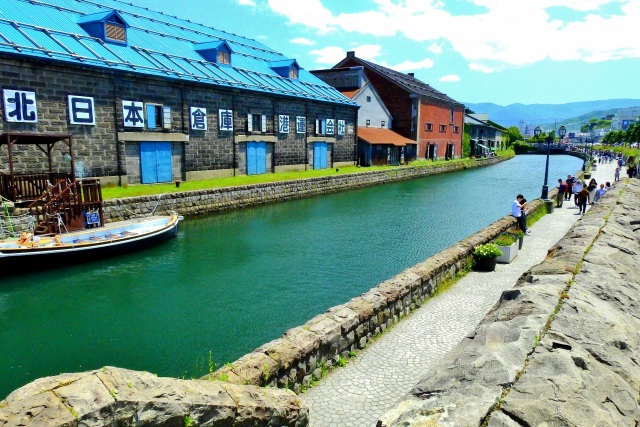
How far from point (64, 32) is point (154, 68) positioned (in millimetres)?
4961

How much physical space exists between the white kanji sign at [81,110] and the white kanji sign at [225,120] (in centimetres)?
942

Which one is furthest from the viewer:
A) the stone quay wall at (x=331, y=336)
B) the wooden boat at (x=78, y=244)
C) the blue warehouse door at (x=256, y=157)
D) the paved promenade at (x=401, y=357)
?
the blue warehouse door at (x=256, y=157)

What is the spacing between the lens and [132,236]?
16953 mm

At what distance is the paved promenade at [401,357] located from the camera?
20.8ft

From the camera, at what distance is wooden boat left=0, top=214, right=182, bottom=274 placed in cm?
1423

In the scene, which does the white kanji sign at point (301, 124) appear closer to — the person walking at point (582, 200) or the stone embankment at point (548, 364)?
the person walking at point (582, 200)

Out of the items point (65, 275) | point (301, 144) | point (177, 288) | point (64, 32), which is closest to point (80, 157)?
point (64, 32)

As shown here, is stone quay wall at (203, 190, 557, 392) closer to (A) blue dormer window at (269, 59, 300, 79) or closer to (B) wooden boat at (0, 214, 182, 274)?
(B) wooden boat at (0, 214, 182, 274)

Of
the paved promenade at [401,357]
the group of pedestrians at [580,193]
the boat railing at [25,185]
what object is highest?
the boat railing at [25,185]

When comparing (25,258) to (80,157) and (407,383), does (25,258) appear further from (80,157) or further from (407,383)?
(407,383)

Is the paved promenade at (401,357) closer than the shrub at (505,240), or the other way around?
the paved promenade at (401,357)

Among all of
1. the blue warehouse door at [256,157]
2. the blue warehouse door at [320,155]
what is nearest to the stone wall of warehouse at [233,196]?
the blue warehouse door at [256,157]

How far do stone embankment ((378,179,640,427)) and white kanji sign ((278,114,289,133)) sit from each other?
1332 inches

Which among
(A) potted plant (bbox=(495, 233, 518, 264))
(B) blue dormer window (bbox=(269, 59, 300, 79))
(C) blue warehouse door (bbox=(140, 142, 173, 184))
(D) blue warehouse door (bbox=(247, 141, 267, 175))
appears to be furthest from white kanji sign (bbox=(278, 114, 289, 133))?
(A) potted plant (bbox=(495, 233, 518, 264))
